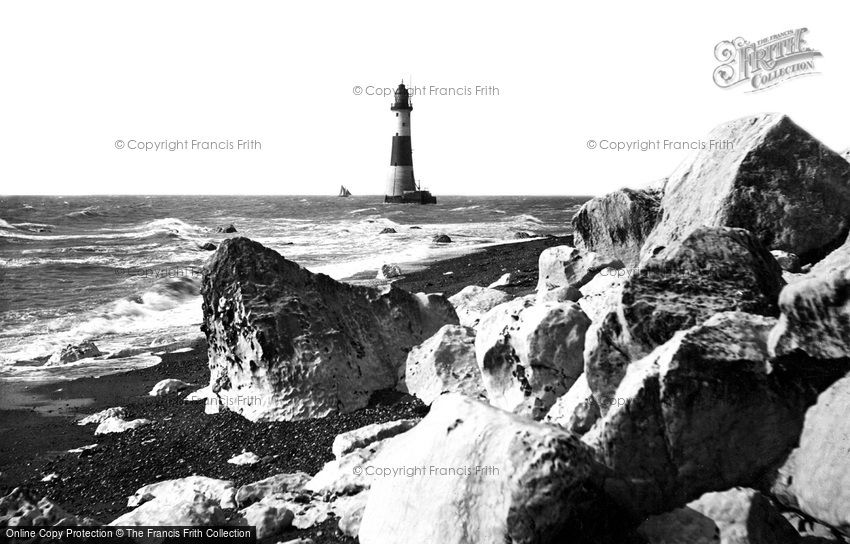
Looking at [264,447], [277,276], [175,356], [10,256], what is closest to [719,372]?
[264,447]

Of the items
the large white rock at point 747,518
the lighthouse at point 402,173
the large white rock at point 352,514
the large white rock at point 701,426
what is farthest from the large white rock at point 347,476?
the lighthouse at point 402,173

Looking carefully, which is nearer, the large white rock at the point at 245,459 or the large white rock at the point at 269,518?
the large white rock at the point at 269,518

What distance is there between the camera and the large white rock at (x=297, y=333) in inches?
285

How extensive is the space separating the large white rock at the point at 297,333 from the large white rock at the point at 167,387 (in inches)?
63.6

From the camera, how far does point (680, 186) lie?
792 centimetres

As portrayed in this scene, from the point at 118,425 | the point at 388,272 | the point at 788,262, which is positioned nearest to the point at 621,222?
the point at 788,262

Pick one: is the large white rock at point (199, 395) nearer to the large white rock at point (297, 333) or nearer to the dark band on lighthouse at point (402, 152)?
the large white rock at point (297, 333)

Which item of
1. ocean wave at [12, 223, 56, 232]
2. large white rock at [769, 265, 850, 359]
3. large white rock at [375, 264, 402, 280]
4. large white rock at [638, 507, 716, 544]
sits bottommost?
large white rock at [375, 264, 402, 280]

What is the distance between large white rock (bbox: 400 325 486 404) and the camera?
680 cm

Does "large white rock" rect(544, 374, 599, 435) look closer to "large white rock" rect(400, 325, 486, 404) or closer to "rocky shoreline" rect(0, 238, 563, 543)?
"large white rock" rect(400, 325, 486, 404)

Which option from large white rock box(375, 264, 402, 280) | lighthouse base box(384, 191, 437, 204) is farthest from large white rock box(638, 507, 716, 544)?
lighthouse base box(384, 191, 437, 204)

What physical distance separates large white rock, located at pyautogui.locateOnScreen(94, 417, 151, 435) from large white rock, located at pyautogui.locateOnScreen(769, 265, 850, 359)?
6.53m

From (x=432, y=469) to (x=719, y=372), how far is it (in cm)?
169

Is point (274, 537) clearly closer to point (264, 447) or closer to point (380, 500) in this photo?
point (380, 500)
